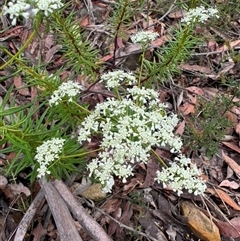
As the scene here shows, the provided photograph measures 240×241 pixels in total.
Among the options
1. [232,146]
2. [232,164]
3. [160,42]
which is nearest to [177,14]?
[160,42]

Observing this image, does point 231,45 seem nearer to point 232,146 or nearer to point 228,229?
point 232,146

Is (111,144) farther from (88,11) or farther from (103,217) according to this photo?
(88,11)

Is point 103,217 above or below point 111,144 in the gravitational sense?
below

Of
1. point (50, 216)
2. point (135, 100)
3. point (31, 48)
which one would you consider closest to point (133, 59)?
point (31, 48)

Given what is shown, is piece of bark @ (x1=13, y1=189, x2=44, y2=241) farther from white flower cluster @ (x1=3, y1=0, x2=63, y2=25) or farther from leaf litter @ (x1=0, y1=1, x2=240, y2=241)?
white flower cluster @ (x1=3, y1=0, x2=63, y2=25)

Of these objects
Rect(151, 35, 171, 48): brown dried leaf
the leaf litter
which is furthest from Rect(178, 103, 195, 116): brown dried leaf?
Rect(151, 35, 171, 48): brown dried leaf

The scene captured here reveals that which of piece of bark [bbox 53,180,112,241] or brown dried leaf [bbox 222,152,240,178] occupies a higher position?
piece of bark [bbox 53,180,112,241]
